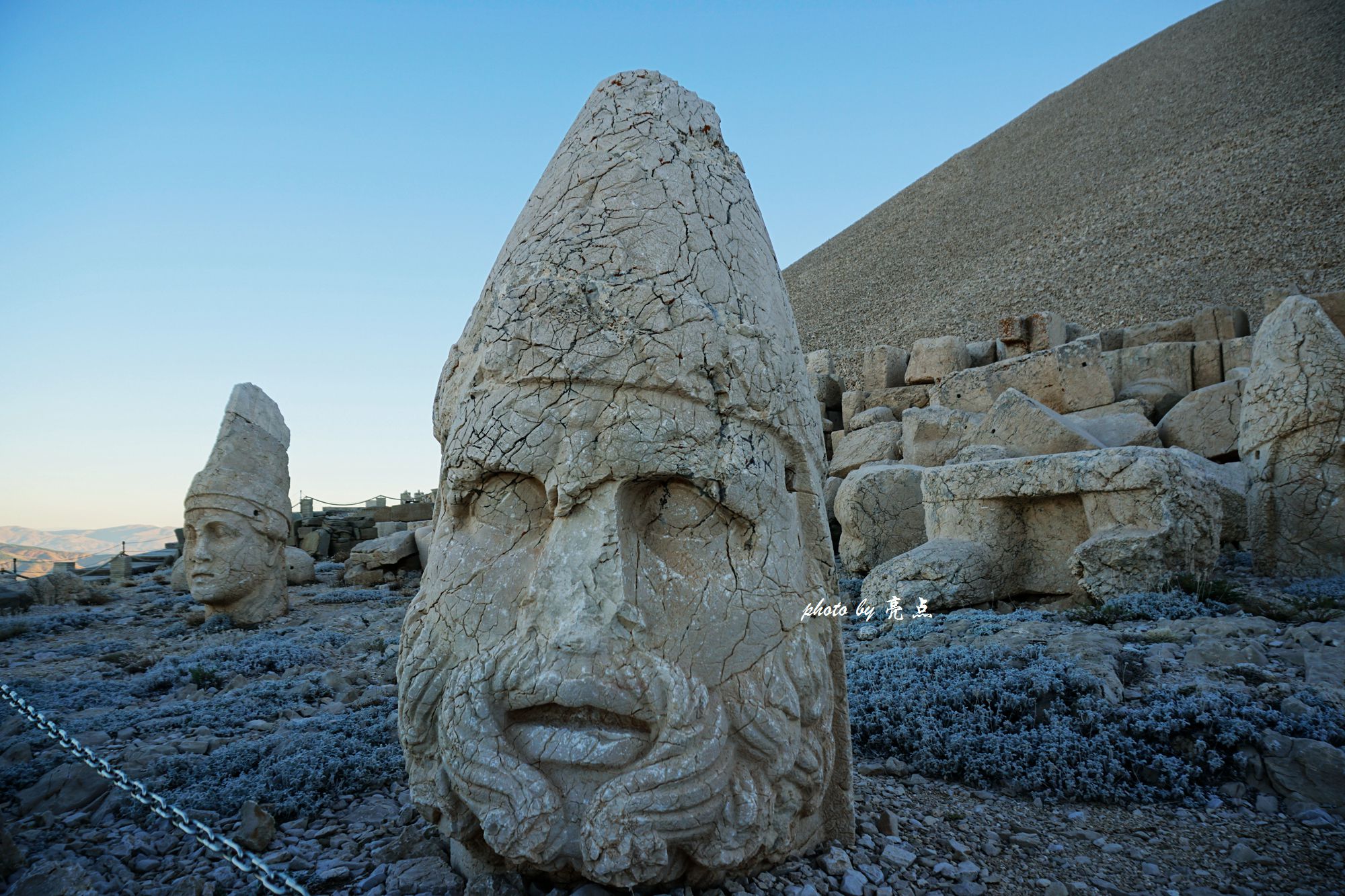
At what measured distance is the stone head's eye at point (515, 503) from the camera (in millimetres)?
2002

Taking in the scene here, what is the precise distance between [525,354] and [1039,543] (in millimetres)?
5145

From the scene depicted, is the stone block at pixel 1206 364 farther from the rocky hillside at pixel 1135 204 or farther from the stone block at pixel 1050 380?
the rocky hillside at pixel 1135 204

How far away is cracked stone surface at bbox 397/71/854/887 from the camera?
1705mm

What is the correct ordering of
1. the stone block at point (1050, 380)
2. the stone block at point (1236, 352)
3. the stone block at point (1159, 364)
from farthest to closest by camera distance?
the stone block at point (1159, 364)
the stone block at point (1236, 352)
the stone block at point (1050, 380)

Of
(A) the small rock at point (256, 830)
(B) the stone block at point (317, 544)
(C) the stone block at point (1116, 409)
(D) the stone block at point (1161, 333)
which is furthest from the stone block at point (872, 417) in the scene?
(A) the small rock at point (256, 830)

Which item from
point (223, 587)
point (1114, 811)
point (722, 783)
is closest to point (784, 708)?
point (722, 783)

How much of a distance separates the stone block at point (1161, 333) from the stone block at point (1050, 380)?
2.37 metres

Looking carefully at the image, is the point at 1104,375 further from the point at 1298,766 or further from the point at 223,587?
the point at 223,587

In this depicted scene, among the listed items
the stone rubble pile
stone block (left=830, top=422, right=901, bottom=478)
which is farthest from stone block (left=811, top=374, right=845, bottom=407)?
the stone rubble pile

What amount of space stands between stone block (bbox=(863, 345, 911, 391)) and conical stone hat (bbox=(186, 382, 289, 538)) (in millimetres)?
9886

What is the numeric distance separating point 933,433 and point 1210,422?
10.3ft

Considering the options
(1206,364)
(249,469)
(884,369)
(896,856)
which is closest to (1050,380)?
(1206,364)

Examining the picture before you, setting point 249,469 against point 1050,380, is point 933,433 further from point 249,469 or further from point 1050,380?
point 249,469

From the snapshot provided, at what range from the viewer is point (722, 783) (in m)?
1.71
